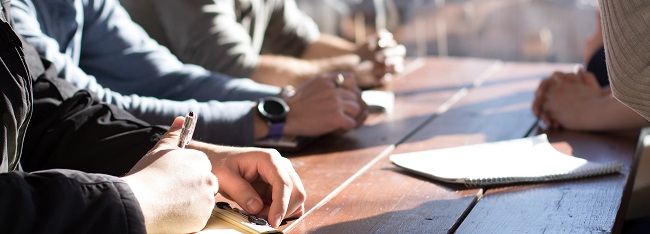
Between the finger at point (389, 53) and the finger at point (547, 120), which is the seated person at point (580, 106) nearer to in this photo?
the finger at point (547, 120)

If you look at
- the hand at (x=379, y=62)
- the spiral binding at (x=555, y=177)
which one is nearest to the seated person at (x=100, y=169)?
the spiral binding at (x=555, y=177)

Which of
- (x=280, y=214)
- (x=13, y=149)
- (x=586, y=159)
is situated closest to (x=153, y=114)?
(x=13, y=149)

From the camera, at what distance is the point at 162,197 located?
3.31 ft

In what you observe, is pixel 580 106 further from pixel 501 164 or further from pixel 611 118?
pixel 501 164

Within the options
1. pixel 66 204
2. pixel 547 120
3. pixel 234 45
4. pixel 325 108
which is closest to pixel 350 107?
pixel 325 108

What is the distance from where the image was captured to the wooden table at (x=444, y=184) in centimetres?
116

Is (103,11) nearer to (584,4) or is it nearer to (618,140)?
(618,140)

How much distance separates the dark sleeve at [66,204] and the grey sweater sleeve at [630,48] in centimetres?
67

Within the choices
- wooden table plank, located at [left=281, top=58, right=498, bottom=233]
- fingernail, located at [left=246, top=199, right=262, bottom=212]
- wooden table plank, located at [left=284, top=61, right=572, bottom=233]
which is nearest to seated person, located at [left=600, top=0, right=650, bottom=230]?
wooden table plank, located at [left=284, top=61, right=572, bottom=233]

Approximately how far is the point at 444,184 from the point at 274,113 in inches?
19.6

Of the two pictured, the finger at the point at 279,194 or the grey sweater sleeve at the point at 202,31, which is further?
the grey sweater sleeve at the point at 202,31

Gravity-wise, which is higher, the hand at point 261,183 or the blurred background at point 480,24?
the hand at point 261,183

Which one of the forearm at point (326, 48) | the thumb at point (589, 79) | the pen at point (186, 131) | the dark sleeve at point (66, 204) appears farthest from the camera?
the forearm at point (326, 48)

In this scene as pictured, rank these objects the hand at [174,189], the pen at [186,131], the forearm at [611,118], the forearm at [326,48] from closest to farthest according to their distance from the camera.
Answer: the hand at [174,189] → the pen at [186,131] → the forearm at [611,118] → the forearm at [326,48]
